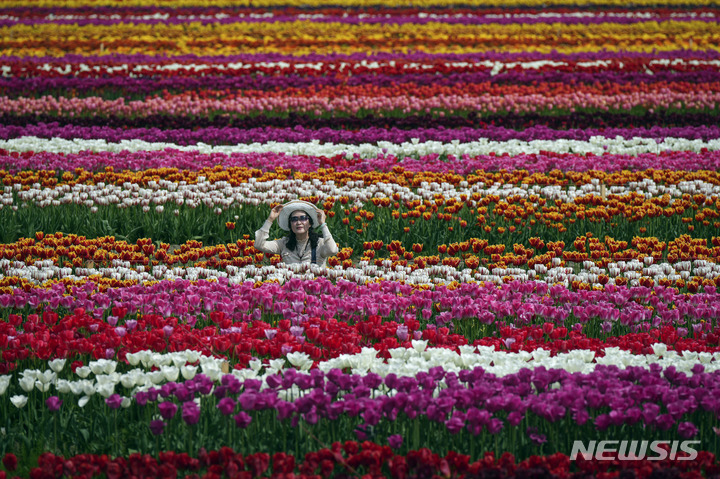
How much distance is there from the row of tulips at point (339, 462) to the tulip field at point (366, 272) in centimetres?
1

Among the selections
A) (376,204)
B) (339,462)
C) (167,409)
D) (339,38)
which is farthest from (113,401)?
(339,38)

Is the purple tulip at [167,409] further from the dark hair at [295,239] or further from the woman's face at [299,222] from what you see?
the dark hair at [295,239]

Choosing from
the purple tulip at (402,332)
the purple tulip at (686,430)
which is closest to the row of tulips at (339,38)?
the purple tulip at (402,332)

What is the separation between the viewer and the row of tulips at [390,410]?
3.86m

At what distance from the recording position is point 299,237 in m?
7.89

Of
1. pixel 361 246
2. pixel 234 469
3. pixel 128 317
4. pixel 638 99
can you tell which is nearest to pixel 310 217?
pixel 361 246

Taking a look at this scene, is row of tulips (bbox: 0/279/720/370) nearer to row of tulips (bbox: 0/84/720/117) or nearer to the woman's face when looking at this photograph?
the woman's face

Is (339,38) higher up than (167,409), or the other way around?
(339,38)

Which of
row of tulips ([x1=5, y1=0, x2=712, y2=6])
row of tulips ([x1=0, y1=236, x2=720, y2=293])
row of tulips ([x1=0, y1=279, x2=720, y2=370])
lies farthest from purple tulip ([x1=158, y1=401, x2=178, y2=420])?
row of tulips ([x1=5, y1=0, x2=712, y2=6])

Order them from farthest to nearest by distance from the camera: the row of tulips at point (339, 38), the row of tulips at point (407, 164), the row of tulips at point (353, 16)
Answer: the row of tulips at point (353, 16), the row of tulips at point (339, 38), the row of tulips at point (407, 164)

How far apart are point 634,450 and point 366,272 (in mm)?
3679

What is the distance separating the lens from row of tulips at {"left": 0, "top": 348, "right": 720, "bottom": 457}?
3859 mm

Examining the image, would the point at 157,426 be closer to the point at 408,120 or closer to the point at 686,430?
the point at 686,430

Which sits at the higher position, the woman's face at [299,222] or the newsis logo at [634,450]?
the woman's face at [299,222]
